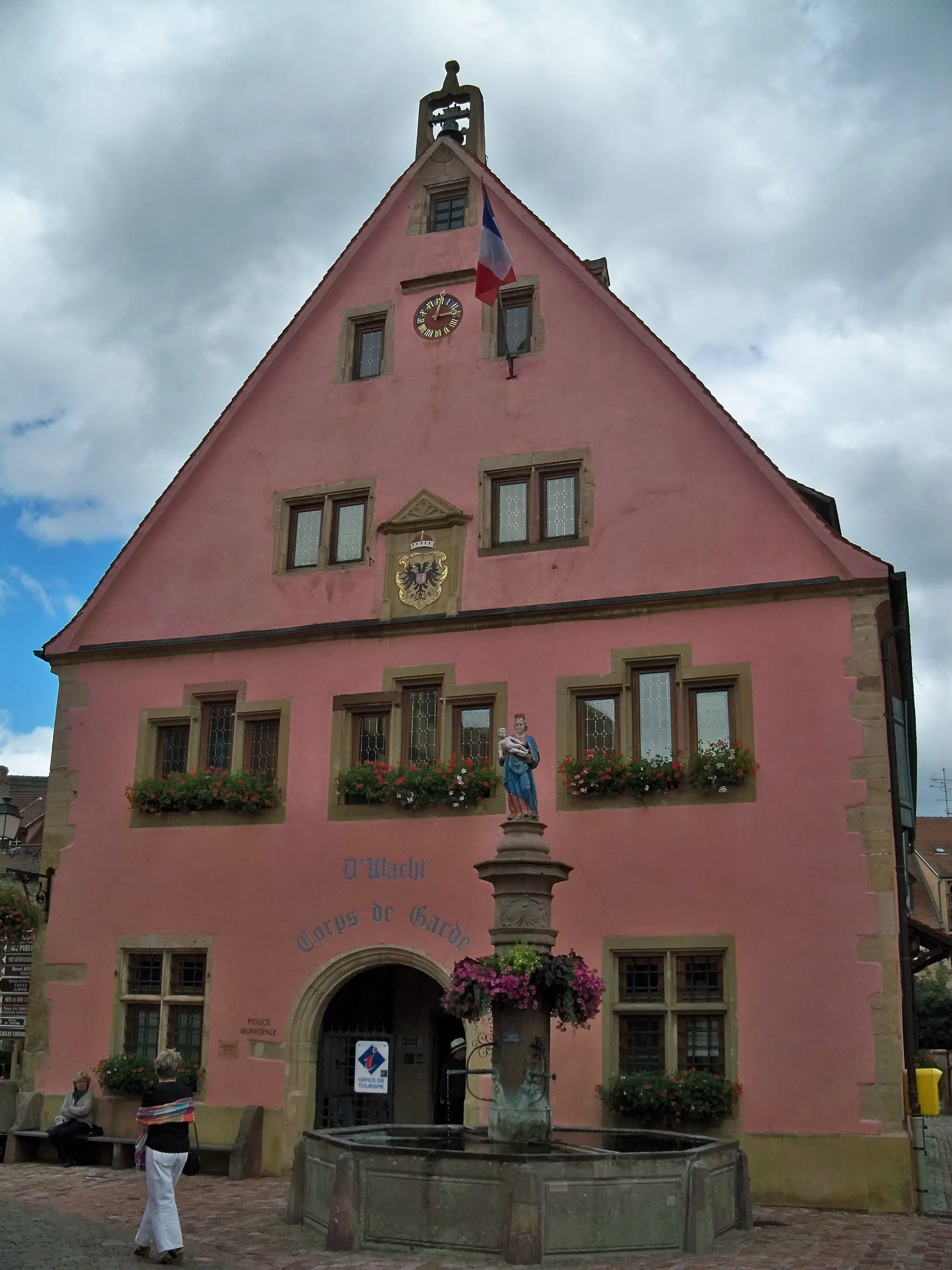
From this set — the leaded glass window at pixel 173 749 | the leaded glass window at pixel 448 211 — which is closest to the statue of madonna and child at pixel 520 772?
the leaded glass window at pixel 173 749

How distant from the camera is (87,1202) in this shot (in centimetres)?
1166

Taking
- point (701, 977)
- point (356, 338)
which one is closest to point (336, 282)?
point (356, 338)

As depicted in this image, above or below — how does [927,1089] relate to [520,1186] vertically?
above

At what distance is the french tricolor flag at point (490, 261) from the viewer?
51.9ft

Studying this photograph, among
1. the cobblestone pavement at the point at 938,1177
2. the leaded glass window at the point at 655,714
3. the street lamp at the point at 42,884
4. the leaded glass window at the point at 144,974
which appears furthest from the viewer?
the street lamp at the point at 42,884

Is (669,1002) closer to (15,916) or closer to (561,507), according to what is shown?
(561,507)

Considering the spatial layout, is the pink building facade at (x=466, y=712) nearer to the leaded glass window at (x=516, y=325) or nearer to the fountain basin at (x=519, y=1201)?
the leaded glass window at (x=516, y=325)

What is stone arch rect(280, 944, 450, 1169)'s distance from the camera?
14258 mm

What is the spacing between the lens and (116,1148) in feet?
47.0

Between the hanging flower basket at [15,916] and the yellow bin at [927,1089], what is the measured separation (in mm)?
9345

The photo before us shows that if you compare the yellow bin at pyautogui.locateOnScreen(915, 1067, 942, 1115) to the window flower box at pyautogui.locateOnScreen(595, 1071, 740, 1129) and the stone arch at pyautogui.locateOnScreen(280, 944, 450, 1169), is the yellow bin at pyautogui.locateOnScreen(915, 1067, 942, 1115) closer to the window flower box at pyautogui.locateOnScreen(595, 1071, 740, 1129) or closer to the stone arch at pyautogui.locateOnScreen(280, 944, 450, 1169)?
the window flower box at pyautogui.locateOnScreen(595, 1071, 740, 1129)

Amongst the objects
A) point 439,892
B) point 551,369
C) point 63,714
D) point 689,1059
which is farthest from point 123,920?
point 551,369

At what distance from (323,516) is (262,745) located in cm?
279

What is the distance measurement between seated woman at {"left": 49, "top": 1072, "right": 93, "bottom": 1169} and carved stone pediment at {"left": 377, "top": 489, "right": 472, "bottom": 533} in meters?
6.89
